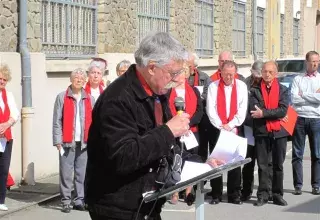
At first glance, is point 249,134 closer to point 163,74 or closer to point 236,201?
point 236,201

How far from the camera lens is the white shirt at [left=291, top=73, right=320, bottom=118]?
407 inches

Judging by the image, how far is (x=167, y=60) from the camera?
3963 millimetres

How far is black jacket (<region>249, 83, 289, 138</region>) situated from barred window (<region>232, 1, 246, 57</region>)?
15526mm

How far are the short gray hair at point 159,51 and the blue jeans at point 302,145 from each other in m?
6.62

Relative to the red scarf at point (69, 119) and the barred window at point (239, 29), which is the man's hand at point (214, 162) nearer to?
the red scarf at point (69, 119)

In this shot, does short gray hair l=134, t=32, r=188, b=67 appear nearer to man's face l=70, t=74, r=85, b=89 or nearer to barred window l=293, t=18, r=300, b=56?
man's face l=70, t=74, r=85, b=89

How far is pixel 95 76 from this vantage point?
374 inches

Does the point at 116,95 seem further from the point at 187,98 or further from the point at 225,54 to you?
the point at 225,54

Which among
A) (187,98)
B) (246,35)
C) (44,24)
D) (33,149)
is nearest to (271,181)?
(187,98)

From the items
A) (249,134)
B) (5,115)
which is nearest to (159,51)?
(5,115)

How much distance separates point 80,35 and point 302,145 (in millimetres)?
4905

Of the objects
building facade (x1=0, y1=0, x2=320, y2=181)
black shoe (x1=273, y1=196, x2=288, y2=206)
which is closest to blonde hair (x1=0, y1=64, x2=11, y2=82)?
building facade (x1=0, y1=0, x2=320, y2=181)

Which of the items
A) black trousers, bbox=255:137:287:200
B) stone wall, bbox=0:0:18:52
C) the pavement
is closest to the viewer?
the pavement

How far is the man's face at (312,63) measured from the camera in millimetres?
10266
